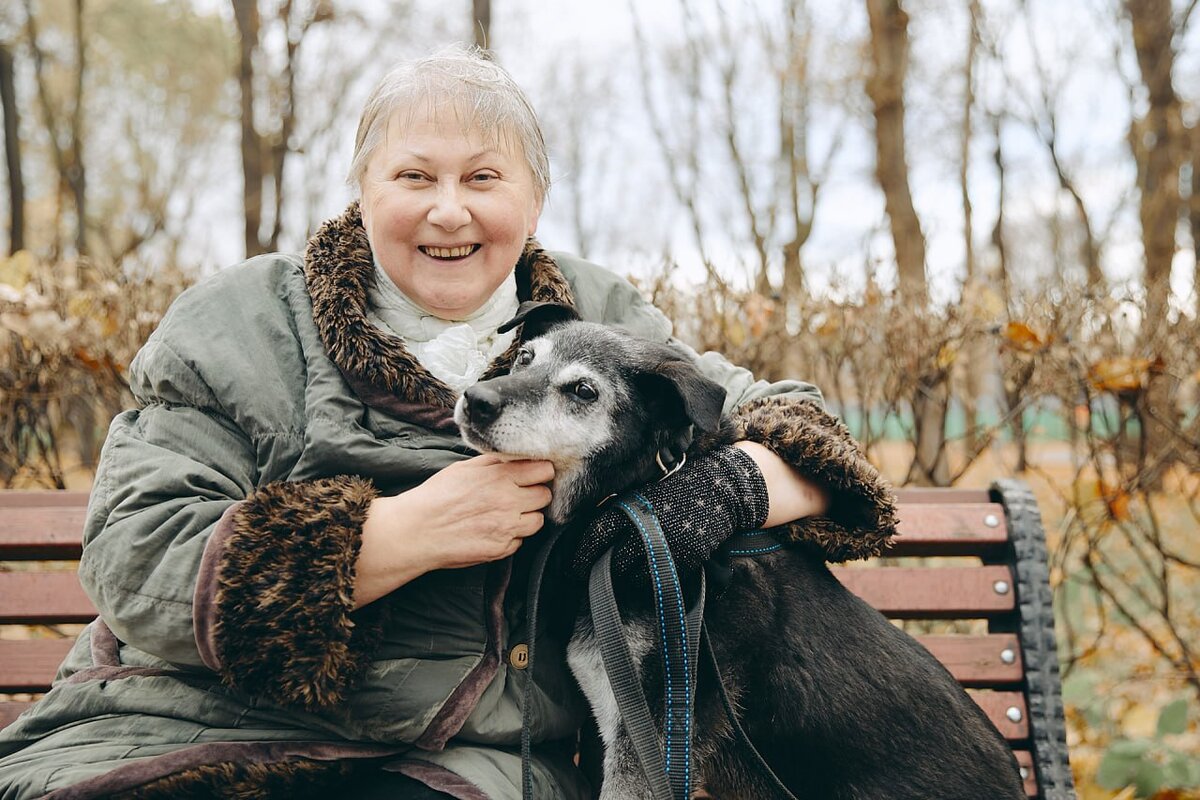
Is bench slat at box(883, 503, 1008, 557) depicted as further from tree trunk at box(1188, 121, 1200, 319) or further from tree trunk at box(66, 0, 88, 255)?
tree trunk at box(66, 0, 88, 255)

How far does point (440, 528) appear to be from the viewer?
213cm

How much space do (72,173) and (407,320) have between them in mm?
20460

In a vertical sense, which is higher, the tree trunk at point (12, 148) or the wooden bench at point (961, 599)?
the tree trunk at point (12, 148)

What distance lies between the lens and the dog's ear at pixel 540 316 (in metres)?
2.56

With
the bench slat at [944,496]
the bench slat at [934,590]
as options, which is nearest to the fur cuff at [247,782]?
the bench slat at [934,590]

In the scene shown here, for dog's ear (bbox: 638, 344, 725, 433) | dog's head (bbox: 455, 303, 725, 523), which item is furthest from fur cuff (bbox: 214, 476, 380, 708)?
dog's ear (bbox: 638, 344, 725, 433)

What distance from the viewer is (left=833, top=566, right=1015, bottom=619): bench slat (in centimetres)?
298

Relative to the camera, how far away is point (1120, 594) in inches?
347

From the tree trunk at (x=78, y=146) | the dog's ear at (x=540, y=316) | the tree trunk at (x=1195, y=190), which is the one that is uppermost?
the tree trunk at (x=78, y=146)

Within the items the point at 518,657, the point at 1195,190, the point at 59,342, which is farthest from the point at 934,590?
the point at 1195,190

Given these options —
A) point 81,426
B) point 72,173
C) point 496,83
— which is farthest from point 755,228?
point 496,83

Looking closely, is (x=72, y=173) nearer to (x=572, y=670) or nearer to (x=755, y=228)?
(x=755, y=228)

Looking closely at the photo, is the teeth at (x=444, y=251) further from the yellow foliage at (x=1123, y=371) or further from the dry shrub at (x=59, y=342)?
the yellow foliage at (x=1123, y=371)

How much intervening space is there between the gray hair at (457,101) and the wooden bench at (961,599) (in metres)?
1.59
